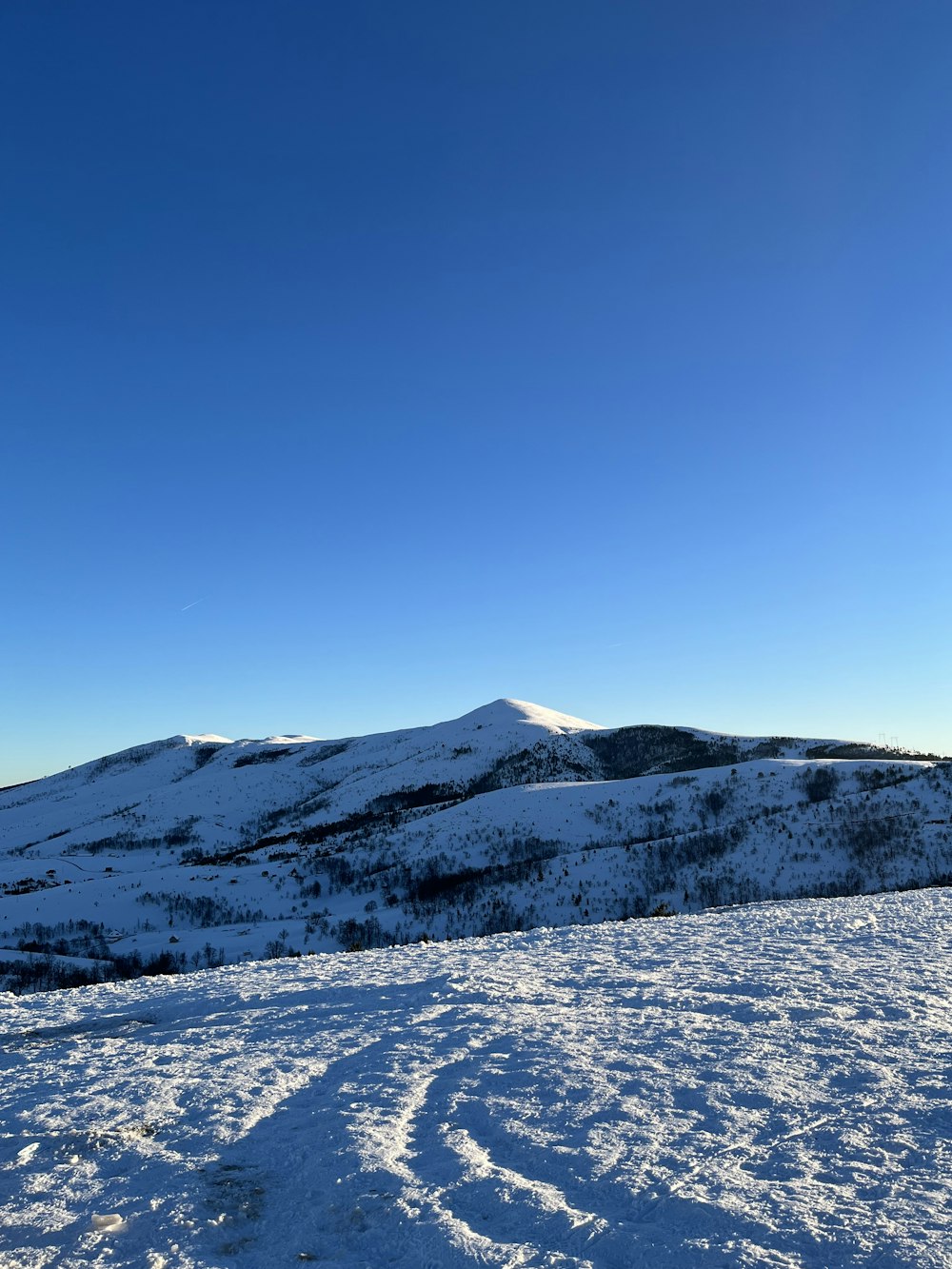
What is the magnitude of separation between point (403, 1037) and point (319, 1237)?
3172mm

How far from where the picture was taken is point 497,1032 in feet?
21.8

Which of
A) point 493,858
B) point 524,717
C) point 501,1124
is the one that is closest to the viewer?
point 501,1124

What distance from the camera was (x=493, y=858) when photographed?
3362 centimetres

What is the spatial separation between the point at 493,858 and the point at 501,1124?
98.1ft

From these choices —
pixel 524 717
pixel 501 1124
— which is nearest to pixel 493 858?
pixel 501 1124

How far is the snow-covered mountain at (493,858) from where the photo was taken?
24.4 meters

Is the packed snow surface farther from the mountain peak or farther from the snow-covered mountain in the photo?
the mountain peak

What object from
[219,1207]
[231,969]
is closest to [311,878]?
[231,969]

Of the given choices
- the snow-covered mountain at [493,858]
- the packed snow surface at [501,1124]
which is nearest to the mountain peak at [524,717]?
the snow-covered mountain at [493,858]

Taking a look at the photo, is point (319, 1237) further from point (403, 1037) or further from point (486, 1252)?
A: point (403, 1037)

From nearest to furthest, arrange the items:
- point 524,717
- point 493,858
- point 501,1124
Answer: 1. point 501,1124
2. point 493,858
3. point 524,717

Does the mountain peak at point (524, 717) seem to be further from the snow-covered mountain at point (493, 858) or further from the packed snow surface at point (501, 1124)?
the packed snow surface at point (501, 1124)

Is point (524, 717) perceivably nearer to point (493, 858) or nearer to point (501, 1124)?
point (493, 858)

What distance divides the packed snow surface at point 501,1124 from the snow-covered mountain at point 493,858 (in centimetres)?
1640
